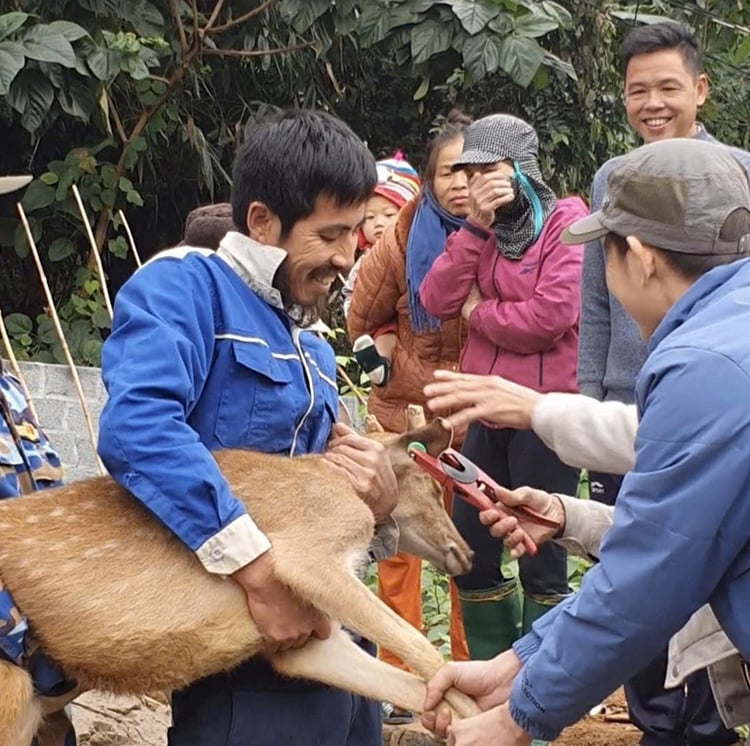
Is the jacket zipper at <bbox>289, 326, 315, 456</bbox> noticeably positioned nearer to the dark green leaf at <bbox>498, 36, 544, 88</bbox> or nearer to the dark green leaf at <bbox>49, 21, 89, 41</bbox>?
the dark green leaf at <bbox>49, 21, 89, 41</bbox>

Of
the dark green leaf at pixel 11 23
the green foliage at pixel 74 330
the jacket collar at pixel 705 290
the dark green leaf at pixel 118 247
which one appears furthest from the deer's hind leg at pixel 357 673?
the dark green leaf at pixel 118 247

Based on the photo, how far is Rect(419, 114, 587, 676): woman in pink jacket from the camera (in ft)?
17.3

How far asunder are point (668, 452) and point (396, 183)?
16.1ft

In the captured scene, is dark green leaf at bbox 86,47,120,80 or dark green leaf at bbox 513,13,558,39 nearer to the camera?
dark green leaf at bbox 86,47,120,80

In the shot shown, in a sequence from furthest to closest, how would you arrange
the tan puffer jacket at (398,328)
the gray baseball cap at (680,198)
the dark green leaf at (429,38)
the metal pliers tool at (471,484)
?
the dark green leaf at (429,38) < the tan puffer jacket at (398,328) < the metal pliers tool at (471,484) < the gray baseball cap at (680,198)

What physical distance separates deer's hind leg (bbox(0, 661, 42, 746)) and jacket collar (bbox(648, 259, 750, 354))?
5.34ft

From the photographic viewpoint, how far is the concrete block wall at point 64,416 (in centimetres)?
744

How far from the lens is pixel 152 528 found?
3264 millimetres

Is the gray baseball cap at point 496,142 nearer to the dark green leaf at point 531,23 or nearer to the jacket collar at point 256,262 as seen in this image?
the jacket collar at point 256,262

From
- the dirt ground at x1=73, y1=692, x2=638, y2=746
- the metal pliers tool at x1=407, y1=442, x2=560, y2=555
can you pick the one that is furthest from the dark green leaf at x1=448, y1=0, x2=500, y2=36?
the metal pliers tool at x1=407, y1=442, x2=560, y2=555

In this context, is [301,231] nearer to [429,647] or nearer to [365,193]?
[365,193]

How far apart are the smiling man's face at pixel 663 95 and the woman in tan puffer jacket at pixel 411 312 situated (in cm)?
85

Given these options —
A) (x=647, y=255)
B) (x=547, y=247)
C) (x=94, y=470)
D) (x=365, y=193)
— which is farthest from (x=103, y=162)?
(x=647, y=255)

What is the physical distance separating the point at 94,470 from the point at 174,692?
4379 mm
